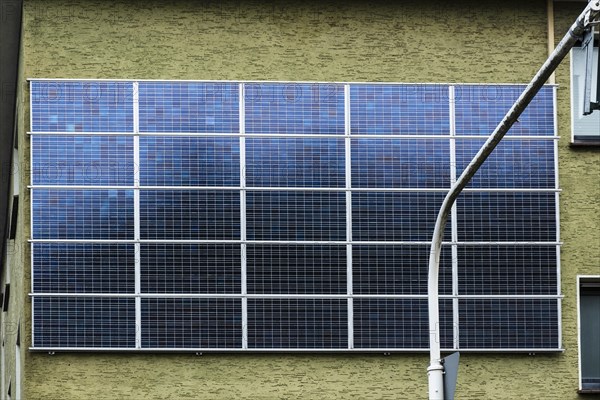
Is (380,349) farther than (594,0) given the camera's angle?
Yes

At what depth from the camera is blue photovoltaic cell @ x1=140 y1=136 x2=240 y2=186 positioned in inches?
862

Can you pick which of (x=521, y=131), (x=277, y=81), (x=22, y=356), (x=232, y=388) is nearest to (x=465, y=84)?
(x=521, y=131)

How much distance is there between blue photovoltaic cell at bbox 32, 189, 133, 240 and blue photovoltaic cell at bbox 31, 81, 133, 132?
1.05m

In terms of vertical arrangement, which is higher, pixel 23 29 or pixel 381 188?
pixel 23 29

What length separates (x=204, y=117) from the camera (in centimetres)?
2212

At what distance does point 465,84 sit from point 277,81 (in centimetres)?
304

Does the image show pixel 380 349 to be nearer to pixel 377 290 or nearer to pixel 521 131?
pixel 377 290

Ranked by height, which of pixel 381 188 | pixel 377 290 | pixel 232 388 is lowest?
pixel 232 388

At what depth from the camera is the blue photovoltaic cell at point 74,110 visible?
2203 cm

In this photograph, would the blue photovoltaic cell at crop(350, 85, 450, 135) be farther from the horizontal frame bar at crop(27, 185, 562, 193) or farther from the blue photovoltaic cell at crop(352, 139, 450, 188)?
the horizontal frame bar at crop(27, 185, 562, 193)

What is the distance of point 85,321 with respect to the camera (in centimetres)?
2170

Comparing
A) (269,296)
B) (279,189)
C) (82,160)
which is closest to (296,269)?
(269,296)

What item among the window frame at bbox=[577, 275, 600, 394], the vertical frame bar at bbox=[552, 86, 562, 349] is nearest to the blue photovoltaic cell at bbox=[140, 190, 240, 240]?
the vertical frame bar at bbox=[552, 86, 562, 349]

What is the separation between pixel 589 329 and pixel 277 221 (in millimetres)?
5407
